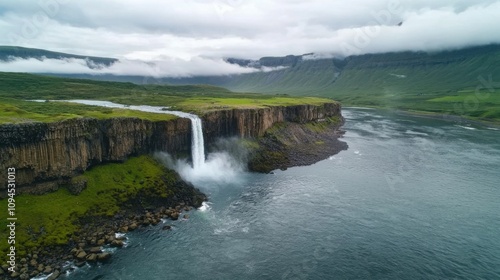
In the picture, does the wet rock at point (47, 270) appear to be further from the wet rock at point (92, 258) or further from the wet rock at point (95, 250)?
the wet rock at point (95, 250)

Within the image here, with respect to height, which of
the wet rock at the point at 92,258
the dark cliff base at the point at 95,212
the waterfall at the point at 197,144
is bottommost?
the wet rock at the point at 92,258

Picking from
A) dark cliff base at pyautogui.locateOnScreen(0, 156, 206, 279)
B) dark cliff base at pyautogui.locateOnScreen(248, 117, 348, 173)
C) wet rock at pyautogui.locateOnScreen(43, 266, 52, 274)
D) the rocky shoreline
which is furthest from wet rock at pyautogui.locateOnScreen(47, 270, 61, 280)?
dark cliff base at pyautogui.locateOnScreen(248, 117, 348, 173)

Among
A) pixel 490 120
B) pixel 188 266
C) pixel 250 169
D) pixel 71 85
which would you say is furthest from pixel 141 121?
pixel 490 120

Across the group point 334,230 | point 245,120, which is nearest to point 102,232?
point 334,230

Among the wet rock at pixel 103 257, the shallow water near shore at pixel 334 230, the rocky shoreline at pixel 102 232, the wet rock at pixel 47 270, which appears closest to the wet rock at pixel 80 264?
the rocky shoreline at pixel 102 232

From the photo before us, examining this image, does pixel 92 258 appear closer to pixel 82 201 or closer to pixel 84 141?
pixel 82 201

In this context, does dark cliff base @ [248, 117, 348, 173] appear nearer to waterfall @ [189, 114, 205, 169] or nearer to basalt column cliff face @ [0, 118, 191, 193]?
waterfall @ [189, 114, 205, 169]
